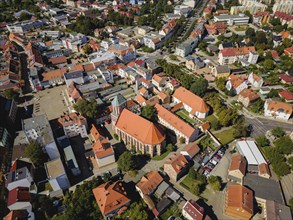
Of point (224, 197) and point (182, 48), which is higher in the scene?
point (182, 48)

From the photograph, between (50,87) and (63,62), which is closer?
(50,87)

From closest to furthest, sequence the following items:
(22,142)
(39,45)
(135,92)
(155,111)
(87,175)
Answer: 1. (87,175)
2. (22,142)
3. (155,111)
4. (135,92)
5. (39,45)

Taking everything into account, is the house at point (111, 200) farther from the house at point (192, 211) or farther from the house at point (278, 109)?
the house at point (278, 109)

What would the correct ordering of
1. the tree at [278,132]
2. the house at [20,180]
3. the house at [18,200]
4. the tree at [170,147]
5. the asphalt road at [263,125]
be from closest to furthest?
the house at [18,200] < the house at [20,180] < the tree at [170,147] < the tree at [278,132] < the asphalt road at [263,125]

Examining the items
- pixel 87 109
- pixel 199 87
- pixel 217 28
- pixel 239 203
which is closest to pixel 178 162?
pixel 239 203

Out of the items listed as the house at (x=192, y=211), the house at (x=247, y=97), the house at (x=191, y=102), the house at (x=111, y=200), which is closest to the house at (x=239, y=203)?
the house at (x=192, y=211)

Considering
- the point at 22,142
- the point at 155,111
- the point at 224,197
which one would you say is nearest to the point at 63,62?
Result: the point at 22,142

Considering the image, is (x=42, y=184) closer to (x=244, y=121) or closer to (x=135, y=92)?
(x=135, y=92)

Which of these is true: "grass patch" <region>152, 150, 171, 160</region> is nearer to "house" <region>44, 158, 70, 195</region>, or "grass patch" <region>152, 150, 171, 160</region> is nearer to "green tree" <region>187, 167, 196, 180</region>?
"green tree" <region>187, 167, 196, 180</region>
